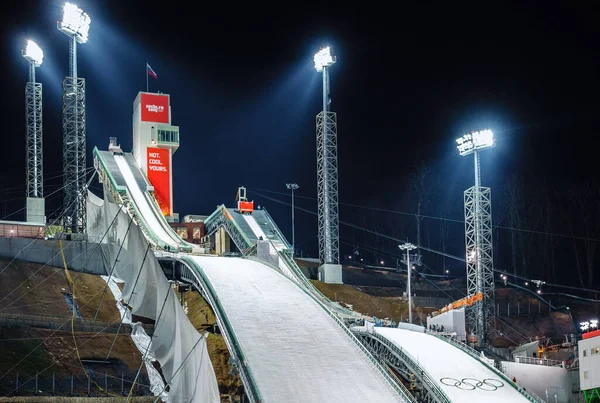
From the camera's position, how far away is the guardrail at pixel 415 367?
31.6m

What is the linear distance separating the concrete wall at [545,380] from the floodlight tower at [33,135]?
31.1 meters

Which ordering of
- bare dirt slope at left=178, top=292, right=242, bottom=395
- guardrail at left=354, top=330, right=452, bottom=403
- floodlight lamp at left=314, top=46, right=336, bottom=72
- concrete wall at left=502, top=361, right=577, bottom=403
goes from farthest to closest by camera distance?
floodlight lamp at left=314, top=46, right=336, bottom=72 → concrete wall at left=502, top=361, right=577, bottom=403 → bare dirt slope at left=178, top=292, right=242, bottom=395 → guardrail at left=354, top=330, right=452, bottom=403

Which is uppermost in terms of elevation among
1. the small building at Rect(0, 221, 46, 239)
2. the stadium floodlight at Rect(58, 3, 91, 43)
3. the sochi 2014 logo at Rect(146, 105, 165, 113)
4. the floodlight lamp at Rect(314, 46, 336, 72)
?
the stadium floodlight at Rect(58, 3, 91, 43)

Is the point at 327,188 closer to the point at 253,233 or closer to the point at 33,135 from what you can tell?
the point at 253,233

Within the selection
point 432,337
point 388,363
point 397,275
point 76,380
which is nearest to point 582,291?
point 397,275

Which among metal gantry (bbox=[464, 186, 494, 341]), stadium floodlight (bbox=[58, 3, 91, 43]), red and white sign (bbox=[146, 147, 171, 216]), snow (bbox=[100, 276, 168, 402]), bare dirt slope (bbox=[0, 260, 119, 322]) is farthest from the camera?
red and white sign (bbox=[146, 147, 171, 216])

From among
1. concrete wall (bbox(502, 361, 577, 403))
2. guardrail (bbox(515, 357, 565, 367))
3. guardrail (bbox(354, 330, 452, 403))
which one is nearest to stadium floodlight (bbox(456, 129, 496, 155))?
guardrail (bbox(515, 357, 565, 367))

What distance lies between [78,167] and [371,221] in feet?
133

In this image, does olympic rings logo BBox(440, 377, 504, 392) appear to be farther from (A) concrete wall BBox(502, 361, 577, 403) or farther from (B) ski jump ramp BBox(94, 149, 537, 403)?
(A) concrete wall BBox(502, 361, 577, 403)

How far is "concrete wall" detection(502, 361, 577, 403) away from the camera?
38.5 m

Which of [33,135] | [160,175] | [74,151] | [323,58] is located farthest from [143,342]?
[160,175]

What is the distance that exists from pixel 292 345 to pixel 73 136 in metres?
26.2

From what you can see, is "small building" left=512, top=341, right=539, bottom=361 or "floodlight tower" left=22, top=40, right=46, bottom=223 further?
"floodlight tower" left=22, top=40, right=46, bottom=223

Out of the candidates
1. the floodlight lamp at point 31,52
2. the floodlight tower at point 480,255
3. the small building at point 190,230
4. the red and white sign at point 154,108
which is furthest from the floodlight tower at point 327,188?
the floodlight lamp at point 31,52
